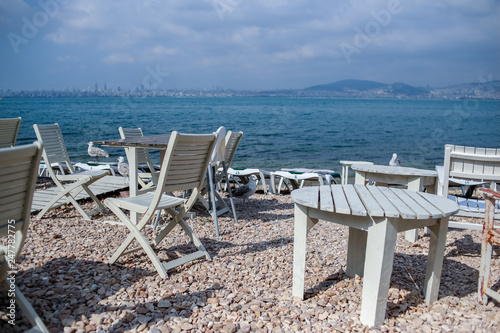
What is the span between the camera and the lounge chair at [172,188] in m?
3.22

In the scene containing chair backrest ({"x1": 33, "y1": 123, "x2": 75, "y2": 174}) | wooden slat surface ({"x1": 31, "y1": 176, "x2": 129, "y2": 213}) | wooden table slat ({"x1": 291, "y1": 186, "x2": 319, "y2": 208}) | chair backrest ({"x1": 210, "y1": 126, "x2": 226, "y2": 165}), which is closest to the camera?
wooden table slat ({"x1": 291, "y1": 186, "x2": 319, "y2": 208})

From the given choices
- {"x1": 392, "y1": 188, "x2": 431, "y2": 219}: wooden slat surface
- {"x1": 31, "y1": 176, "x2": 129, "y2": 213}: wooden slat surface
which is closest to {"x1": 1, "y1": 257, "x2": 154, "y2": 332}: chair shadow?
{"x1": 392, "y1": 188, "x2": 431, "y2": 219}: wooden slat surface

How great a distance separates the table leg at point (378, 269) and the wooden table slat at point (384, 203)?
0.06 meters

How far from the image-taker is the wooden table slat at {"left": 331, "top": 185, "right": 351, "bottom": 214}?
243 centimetres

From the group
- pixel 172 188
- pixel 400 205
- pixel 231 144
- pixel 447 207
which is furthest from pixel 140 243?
pixel 231 144

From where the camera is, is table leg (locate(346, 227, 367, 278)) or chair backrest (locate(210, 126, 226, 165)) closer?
table leg (locate(346, 227, 367, 278))

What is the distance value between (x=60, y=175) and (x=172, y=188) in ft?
7.77

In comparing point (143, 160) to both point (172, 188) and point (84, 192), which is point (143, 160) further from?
point (172, 188)

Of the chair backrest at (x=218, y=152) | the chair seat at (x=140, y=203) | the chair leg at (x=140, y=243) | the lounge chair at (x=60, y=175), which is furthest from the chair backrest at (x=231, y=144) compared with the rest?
the chair leg at (x=140, y=243)

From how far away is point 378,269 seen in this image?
95.6 inches

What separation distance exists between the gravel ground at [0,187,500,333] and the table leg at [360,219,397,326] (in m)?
0.11

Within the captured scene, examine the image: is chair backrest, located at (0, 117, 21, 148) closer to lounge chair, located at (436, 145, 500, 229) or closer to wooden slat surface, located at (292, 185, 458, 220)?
wooden slat surface, located at (292, 185, 458, 220)

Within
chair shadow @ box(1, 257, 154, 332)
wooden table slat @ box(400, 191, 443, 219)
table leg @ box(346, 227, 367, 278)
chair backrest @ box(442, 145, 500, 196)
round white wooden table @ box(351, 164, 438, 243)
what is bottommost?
chair shadow @ box(1, 257, 154, 332)

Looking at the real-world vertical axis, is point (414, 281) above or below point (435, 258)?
below
